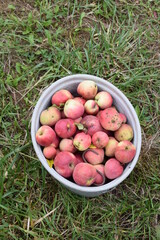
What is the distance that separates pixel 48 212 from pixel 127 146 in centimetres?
79

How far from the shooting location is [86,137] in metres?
1.95

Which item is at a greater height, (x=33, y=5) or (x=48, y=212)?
(x=33, y=5)

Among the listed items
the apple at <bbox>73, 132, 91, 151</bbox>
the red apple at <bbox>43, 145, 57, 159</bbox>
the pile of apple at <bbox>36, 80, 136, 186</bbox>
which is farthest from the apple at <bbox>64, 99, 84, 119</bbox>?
the red apple at <bbox>43, 145, 57, 159</bbox>

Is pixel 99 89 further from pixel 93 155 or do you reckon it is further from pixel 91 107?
pixel 93 155

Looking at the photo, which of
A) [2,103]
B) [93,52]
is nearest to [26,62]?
[2,103]

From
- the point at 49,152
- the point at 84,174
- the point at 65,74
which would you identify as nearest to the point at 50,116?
the point at 49,152

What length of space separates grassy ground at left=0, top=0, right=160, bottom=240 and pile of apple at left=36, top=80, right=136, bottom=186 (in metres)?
0.36

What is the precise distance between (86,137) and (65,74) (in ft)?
2.82

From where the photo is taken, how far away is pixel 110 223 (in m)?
2.18

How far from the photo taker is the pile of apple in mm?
1911

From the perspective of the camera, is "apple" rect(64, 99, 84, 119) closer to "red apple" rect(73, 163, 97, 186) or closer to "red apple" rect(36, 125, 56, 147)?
"red apple" rect(36, 125, 56, 147)

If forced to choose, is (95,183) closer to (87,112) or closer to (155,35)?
(87,112)

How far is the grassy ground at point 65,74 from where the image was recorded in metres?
2.15

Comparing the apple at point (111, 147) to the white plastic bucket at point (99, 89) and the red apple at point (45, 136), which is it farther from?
the red apple at point (45, 136)
